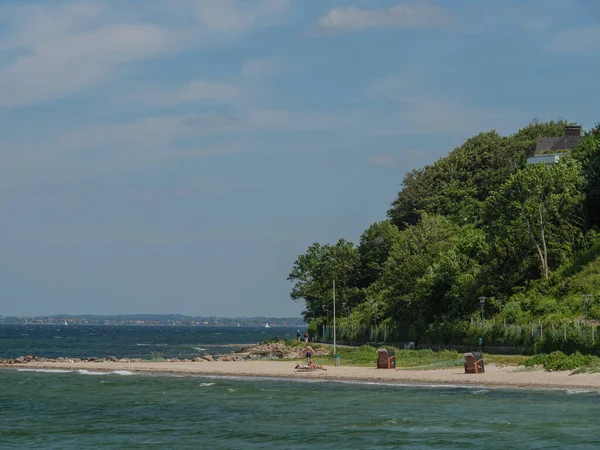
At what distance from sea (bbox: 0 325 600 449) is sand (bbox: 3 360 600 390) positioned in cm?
166

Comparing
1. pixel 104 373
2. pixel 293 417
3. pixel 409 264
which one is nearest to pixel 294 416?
pixel 293 417

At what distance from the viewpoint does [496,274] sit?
80125 mm

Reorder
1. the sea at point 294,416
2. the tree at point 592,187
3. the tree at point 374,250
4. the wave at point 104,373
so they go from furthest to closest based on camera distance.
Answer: the tree at point 374,250 → the tree at point 592,187 → the wave at point 104,373 → the sea at point 294,416

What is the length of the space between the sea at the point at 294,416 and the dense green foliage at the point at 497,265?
16263 millimetres

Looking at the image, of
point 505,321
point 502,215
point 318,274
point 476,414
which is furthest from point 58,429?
point 318,274

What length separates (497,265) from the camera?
80312mm

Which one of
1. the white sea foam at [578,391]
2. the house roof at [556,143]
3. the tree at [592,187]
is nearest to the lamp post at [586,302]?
the white sea foam at [578,391]

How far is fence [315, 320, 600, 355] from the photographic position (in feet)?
197

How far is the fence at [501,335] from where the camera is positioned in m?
60.0

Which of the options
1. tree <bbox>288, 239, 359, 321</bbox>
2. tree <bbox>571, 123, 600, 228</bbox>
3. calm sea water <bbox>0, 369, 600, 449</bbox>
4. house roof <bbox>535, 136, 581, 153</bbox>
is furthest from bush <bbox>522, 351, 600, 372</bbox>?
house roof <bbox>535, 136, 581, 153</bbox>

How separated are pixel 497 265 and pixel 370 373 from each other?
75.8ft

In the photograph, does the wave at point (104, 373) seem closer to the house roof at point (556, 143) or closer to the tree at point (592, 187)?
the tree at point (592, 187)

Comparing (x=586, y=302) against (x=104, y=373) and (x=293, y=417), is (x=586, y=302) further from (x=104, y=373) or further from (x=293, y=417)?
(x=104, y=373)

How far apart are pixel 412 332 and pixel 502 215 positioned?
12.8 m
